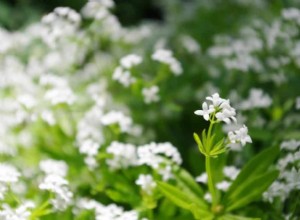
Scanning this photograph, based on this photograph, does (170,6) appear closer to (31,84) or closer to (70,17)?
(31,84)

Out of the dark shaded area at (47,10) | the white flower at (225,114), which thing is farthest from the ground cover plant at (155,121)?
the dark shaded area at (47,10)

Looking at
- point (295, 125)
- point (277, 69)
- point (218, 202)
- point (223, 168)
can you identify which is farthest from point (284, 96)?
point (218, 202)

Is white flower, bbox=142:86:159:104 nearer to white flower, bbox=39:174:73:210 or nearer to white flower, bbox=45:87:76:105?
white flower, bbox=45:87:76:105

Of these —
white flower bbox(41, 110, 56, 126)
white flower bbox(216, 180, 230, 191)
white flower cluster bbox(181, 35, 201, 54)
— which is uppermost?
white flower cluster bbox(181, 35, 201, 54)

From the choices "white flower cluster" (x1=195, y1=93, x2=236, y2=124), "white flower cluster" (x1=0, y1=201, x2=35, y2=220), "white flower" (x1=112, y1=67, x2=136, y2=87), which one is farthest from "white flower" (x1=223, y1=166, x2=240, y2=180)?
"white flower cluster" (x1=0, y1=201, x2=35, y2=220)

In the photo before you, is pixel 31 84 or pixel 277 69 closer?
pixel 277 69

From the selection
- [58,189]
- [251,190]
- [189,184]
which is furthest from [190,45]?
[58,189]

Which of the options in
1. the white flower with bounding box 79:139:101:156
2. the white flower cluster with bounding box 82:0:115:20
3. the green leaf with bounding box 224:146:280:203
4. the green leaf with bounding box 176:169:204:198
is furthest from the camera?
the white flower cluster with bounding box 82:0:115:20

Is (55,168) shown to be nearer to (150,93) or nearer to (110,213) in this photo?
(110,213)
